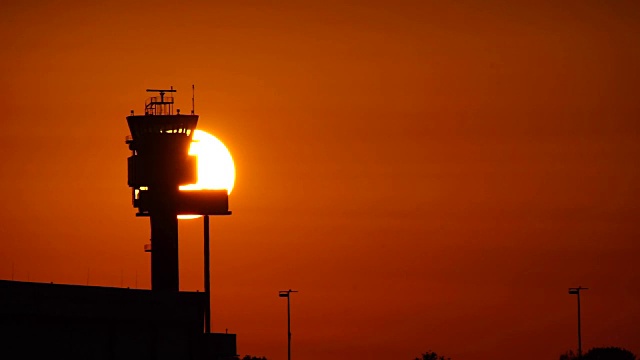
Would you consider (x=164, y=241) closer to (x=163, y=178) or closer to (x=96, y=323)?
(x=163, y=178)

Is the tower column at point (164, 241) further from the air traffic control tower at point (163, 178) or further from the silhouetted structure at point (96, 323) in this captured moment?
the silhouetted structure at point (96, 323)

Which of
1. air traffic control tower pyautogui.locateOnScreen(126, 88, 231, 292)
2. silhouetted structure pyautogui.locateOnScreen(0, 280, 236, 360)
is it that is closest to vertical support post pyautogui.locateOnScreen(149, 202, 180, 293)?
air traffic control tower pyautogui.locateOnScreen(126, 88, 231, 292)

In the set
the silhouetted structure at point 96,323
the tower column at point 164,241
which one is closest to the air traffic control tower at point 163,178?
the tower column at point 164,241

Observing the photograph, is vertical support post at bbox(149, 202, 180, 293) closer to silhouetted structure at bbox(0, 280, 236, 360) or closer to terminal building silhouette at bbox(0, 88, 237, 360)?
terminal building silhouette at bbox(0, 88, 237, 360)

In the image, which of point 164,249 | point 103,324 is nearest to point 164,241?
point 164,249

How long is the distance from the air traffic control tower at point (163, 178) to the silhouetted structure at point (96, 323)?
1954 inches

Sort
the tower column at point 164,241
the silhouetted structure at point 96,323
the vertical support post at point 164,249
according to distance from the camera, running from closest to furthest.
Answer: the silhouetted structure at point 96,323 < the vertical support post at point 164,249 < the tower column at point 164,241

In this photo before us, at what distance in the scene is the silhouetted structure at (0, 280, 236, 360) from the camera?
346 ft

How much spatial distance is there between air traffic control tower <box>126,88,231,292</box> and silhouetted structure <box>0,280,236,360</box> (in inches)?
1954

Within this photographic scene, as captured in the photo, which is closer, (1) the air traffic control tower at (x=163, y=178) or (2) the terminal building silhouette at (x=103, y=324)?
(2) the terminal building silhouette at (x=103, y=324)

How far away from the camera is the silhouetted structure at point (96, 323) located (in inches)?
4146

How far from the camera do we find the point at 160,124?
183m

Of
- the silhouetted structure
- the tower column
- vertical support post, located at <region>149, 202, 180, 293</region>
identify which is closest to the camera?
the silhouetted structure

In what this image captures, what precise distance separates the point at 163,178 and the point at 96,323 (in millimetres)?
69484
